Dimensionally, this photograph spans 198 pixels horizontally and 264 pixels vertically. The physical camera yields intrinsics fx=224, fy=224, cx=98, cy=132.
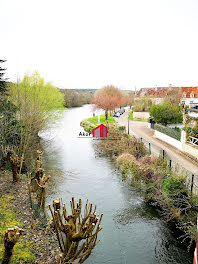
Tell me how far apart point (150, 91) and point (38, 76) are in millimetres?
36887

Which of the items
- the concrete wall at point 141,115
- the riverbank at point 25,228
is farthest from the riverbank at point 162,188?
the concrete wall at point 141,115

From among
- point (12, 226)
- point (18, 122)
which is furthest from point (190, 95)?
point (12, 226)

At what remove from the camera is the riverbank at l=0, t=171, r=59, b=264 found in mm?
6938

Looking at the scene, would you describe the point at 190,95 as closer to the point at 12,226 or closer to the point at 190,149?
the point at 190,149

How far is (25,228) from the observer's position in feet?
27.4

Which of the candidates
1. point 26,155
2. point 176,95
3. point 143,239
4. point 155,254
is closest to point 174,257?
point 155,254

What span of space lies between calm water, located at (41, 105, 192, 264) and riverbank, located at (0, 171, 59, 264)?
1.66 m

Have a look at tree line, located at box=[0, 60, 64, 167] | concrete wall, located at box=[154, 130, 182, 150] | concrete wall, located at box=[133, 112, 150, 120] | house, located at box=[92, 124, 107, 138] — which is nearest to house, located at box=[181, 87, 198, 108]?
concrete wall, located at box=[133, 112, 150, 120]

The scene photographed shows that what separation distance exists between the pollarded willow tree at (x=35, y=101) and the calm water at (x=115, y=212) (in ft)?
11.3

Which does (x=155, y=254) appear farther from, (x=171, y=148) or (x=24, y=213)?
(x=171, y=148)

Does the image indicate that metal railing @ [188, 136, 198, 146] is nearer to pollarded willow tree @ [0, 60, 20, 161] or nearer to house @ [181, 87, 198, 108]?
pollarded willow tree @ [0, 60, 20, 161]

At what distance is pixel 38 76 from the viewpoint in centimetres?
2545

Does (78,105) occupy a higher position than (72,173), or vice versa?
(78,105)

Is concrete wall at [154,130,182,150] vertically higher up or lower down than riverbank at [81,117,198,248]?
higher up
